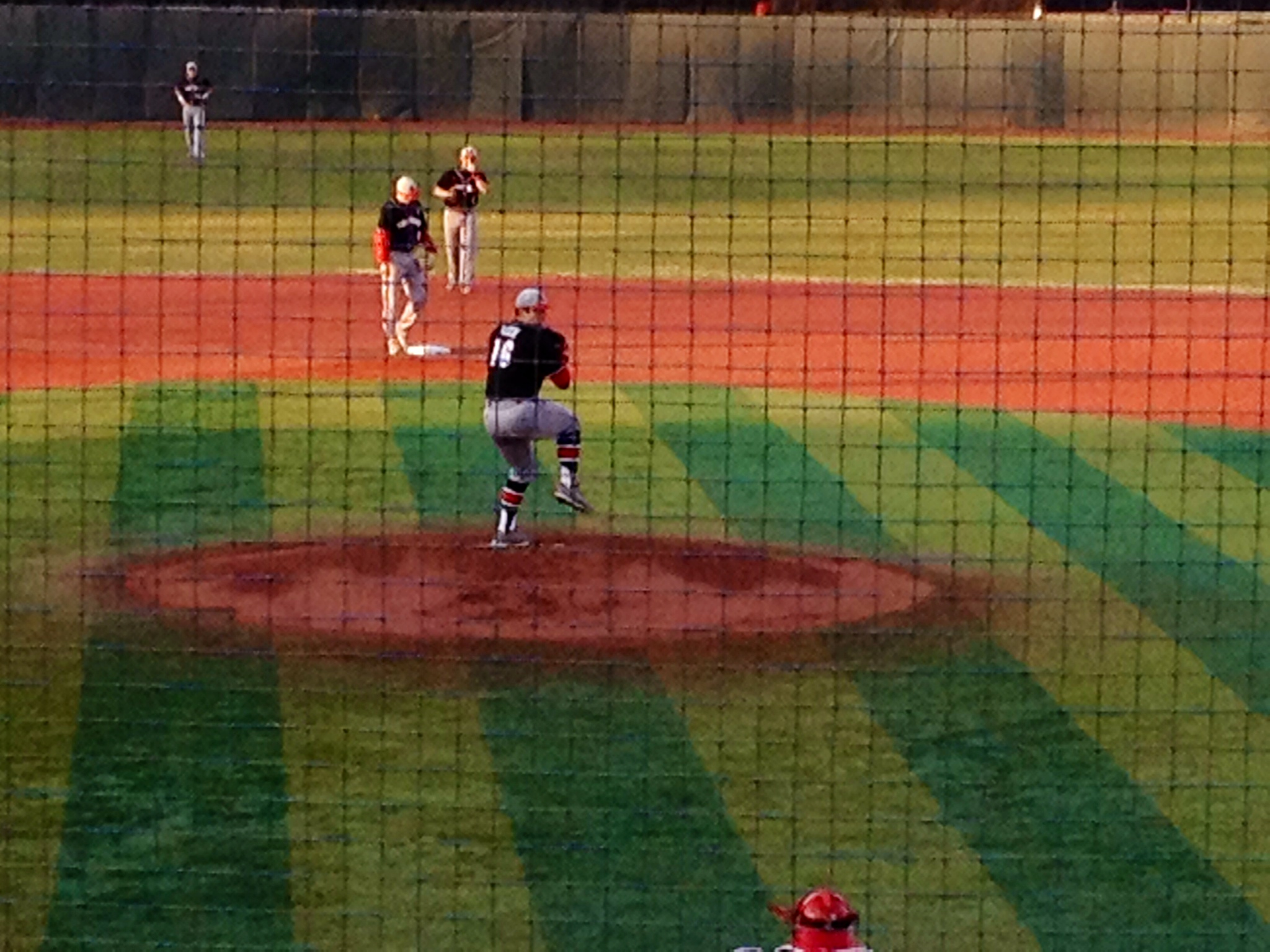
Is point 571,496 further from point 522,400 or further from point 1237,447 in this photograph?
point 1237,447

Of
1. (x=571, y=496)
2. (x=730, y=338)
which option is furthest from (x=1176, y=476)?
(x=571, y=496)

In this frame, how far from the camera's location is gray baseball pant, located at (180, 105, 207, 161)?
114ft

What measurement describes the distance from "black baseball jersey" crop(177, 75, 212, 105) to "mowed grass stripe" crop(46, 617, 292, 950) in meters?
24.0

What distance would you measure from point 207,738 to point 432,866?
5.85 ft

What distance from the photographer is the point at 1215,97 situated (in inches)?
1565

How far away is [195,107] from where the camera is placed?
120 ft

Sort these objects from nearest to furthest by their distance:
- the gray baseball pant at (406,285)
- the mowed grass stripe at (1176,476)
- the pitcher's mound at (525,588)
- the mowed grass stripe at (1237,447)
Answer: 1. the pitcher's mound at (525,588)
2. the mowed grass stripe at (1176,476)
3. the mowed grass stripe at (1237,447)
4. the gray baseball pant at (406,285)

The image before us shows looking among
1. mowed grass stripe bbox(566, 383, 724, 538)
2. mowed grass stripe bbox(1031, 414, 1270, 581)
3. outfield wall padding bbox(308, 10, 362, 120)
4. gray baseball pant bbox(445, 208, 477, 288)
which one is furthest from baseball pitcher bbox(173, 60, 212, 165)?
mowed grass stripe bbox(1031, 414, 1270, 581)

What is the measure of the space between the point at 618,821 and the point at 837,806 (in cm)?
84

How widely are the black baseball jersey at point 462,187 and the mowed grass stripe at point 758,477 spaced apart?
6.31 meters

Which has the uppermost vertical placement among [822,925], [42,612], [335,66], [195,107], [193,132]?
[335,66]

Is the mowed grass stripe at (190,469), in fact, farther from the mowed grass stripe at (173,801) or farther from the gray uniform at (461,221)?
the gray uniform at (461,221)

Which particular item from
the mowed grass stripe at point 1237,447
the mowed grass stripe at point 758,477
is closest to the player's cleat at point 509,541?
the mowed grass stripe at point 758,477

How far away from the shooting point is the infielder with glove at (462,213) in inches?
988
